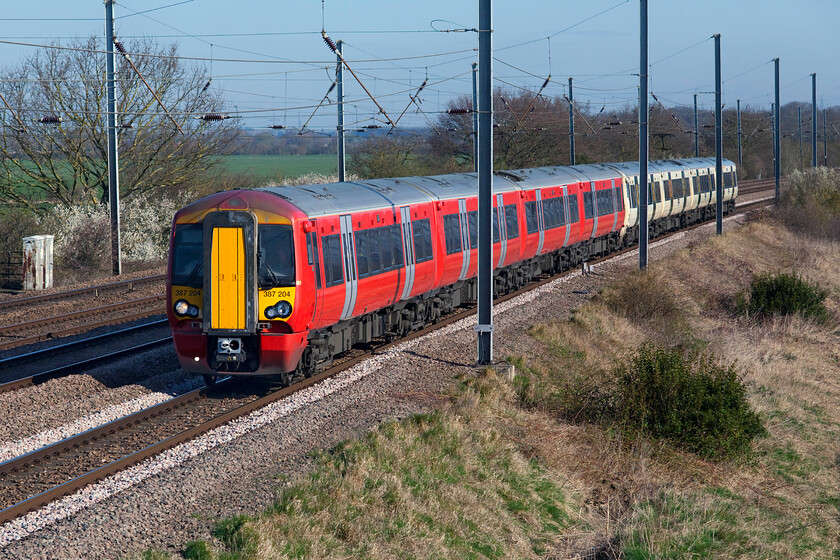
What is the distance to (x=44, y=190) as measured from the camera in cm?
3381

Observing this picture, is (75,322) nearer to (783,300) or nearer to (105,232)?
(105,232)

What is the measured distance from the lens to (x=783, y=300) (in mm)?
25609

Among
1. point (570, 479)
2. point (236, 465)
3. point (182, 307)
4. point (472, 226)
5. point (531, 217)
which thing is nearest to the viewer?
point (236, 465)

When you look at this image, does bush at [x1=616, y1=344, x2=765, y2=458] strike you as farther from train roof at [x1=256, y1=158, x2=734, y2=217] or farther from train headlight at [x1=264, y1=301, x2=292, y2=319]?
train roof at [x1=256, y1=158, x2=734, y2=217]

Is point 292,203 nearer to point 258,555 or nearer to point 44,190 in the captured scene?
point 258,555

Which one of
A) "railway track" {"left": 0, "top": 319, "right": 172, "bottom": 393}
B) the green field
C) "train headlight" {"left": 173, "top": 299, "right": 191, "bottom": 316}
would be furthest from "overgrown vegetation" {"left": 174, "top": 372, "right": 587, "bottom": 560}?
the green field

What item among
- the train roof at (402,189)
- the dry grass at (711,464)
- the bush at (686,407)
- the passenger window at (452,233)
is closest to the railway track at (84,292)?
the train roof at (402,189)

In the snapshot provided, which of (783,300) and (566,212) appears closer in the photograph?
(783,300)

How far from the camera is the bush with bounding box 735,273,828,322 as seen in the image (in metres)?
25.5

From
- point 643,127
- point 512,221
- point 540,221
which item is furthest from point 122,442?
point 643,127

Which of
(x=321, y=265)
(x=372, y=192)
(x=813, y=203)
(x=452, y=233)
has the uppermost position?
(x=813, y=203)

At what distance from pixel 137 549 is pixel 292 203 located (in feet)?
22.3

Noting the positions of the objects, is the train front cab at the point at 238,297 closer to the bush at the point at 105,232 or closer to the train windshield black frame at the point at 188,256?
the train windshield black frame at the point at 188,256

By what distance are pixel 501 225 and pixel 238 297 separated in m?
10.4
